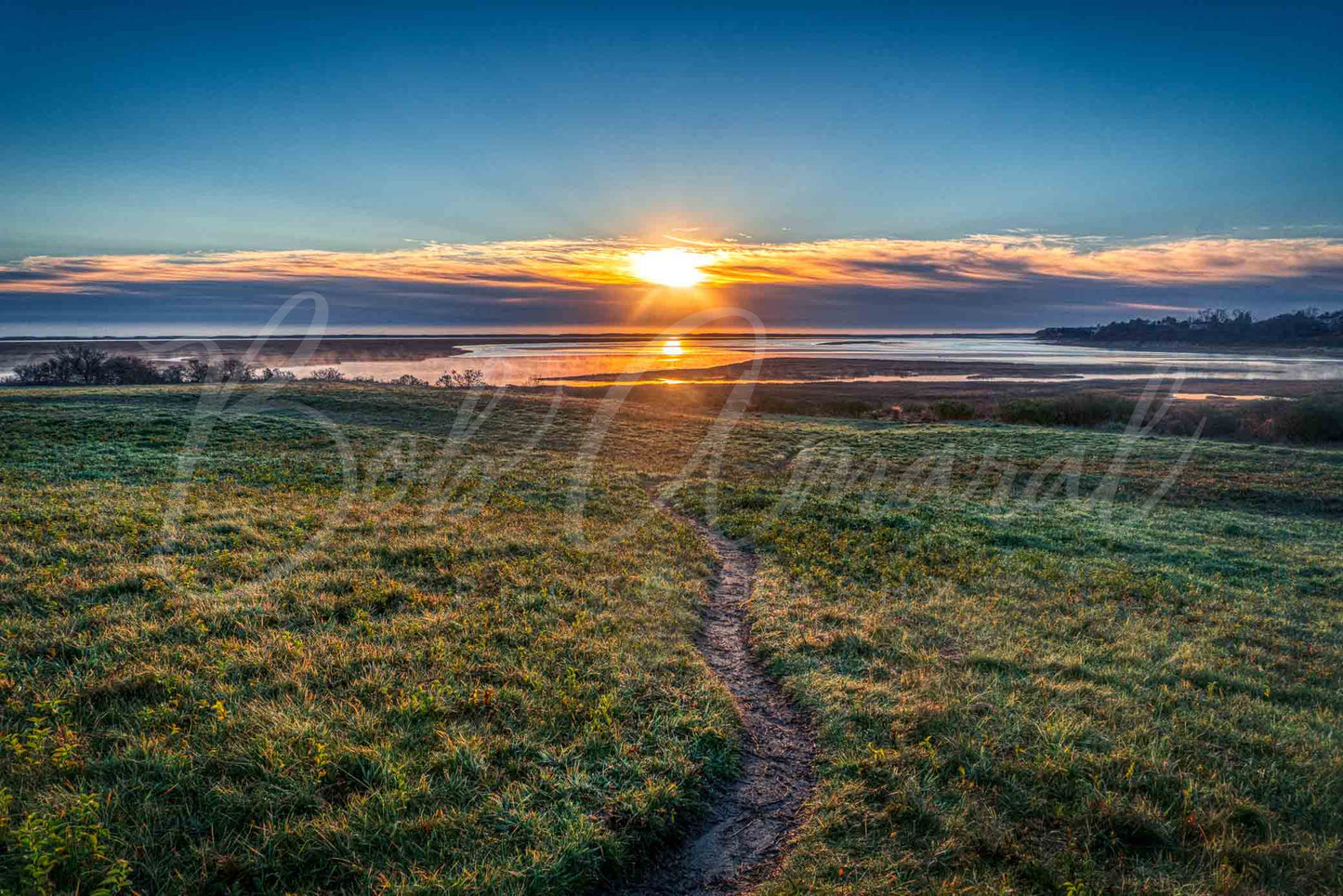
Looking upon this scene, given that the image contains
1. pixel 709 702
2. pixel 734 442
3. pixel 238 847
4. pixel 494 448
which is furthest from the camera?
pixel 734 442

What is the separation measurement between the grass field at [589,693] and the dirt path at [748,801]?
0.24 metres

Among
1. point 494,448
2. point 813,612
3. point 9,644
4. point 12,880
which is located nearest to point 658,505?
point 813,612

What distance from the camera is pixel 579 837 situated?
500 centimetres

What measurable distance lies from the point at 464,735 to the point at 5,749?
384 centimetres

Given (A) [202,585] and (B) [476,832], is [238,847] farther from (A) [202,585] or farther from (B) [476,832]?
(A) [202,585]

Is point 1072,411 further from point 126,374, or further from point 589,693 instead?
point 126,374

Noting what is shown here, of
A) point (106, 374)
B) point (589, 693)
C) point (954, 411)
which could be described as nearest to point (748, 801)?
point (589, 693)

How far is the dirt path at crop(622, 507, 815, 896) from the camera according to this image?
201 inches

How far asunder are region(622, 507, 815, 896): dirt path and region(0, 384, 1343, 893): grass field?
240mm

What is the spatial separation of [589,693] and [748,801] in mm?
2183

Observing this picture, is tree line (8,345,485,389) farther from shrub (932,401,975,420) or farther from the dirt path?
the dirt path

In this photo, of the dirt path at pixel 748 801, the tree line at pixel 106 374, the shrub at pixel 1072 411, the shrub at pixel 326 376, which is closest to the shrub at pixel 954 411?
the shrub at pixel 1072 411

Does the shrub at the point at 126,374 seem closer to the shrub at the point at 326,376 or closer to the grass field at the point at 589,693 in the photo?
the shrub at the point at 326,376

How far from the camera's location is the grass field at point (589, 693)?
15.8 ft
